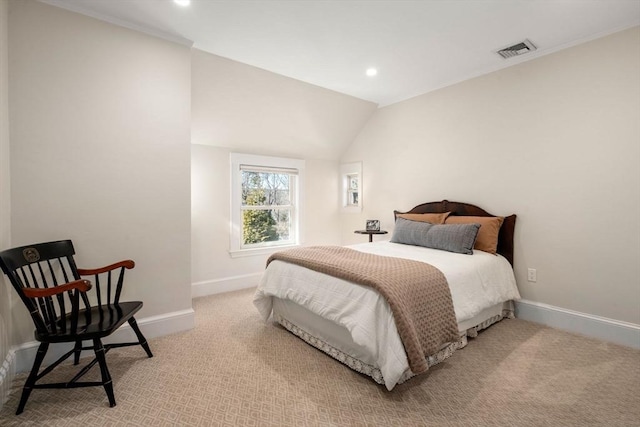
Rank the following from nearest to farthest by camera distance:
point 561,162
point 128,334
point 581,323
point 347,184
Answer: point 128,334, point 581,323, point 561,162, point 347,184

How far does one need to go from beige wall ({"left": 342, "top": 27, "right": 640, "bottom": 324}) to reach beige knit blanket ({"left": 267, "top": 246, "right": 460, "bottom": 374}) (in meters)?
1.51

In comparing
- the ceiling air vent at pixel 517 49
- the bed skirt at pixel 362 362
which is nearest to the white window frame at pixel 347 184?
the ceiling air vent at pixel 517 49

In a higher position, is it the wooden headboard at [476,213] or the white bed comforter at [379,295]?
the wooden headboard at [476,213]

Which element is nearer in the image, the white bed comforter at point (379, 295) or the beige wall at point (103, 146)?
the white bed comforter at point (379, 295)

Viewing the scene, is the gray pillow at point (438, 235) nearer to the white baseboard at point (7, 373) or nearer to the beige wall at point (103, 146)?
the beige wall at point (103, 146)

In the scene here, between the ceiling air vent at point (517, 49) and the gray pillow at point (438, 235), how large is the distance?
5.37ft

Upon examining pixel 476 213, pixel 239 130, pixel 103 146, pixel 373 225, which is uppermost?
pixel 239 130

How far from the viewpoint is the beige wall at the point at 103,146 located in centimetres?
207

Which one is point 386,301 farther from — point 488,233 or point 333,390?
point 488,233

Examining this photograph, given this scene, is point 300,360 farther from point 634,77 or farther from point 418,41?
point 634,77

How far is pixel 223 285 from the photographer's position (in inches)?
154

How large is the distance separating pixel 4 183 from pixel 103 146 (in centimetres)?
62

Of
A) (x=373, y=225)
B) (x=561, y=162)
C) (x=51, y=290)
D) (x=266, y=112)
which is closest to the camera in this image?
(x=51, y=290)

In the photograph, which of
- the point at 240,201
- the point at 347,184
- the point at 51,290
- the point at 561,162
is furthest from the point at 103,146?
the point at 561,162
